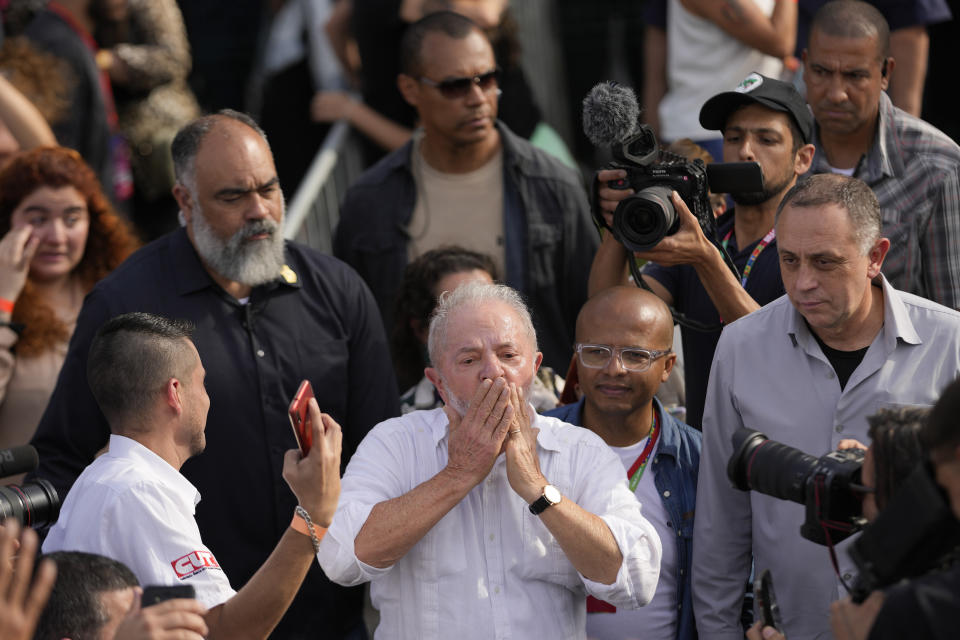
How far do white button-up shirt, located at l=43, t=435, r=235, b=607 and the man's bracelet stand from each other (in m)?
0.25

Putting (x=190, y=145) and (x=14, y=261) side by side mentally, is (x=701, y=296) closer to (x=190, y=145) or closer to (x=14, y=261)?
(x=190, y=145)

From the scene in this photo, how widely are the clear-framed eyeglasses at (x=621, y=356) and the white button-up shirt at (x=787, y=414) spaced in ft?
1.20

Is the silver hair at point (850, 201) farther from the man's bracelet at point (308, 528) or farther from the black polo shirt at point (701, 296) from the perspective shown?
the man's bracelet at point (308, 528)

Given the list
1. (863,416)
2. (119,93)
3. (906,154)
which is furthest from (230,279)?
(119,93)

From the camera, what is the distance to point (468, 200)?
5.80 m

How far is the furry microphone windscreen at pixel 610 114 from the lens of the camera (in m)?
4.21

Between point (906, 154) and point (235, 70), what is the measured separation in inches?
245

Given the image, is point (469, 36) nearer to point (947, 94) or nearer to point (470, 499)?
point (470, 499)

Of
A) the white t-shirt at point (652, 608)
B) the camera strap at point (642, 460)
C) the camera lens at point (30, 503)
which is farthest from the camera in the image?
the camera strap at point (642, 460)

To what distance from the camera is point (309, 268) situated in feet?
15.6

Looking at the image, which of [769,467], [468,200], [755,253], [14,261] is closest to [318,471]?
[769,467]

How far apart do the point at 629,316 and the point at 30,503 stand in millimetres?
2011

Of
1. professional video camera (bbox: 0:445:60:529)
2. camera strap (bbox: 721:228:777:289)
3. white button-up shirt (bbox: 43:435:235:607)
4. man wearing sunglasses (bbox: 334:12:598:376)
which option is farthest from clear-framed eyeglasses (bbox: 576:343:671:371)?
professional video camera (bbox: 0:445:60:529)

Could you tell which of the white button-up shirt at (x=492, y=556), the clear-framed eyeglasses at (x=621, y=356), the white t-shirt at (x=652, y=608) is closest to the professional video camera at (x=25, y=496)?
the white button-up shirt at (x=492, y=556)
